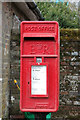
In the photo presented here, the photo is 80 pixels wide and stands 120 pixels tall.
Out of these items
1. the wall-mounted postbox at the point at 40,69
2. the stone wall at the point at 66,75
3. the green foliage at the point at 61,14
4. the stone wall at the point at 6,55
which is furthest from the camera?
the green foliage at the point at 61,14

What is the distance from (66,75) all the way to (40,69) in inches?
66.8

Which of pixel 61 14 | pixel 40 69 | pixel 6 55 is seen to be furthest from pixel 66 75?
pixel 61 14

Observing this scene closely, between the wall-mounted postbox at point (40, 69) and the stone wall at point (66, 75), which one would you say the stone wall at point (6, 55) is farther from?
the wall-mounted postbox at point (40, 69)

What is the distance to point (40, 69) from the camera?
2809mm


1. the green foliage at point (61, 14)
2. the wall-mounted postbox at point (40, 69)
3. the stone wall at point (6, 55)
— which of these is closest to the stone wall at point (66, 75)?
the stone wall at point (6, 55)

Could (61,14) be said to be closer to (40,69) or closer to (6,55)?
(6,55)

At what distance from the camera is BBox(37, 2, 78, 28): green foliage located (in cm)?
1546

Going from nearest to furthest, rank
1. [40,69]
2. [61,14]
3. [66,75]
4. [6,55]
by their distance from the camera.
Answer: [40,69]
[6,55]
[66,75]
[61,14]

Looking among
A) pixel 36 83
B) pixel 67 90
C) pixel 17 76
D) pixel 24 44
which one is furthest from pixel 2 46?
pixel 67 90

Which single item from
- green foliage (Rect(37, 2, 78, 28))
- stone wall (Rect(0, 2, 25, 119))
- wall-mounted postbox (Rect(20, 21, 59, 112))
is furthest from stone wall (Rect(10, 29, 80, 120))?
green foliage (Rect(37, 2, 78, 28))

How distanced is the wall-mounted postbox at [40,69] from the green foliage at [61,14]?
12710 mm

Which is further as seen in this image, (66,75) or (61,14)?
(61,14)

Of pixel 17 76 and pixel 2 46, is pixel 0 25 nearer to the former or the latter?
pixel 2 46

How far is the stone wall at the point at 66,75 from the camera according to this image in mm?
4328
